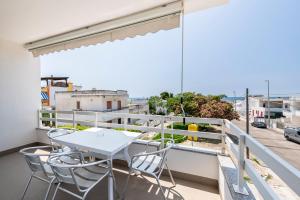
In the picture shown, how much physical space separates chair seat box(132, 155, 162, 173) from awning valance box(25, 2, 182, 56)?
181 centimetres

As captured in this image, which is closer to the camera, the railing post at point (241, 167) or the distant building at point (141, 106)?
the railing post at point (241, 167)

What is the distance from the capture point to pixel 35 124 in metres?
4.15

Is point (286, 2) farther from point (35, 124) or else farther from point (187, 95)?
point (35, 124)

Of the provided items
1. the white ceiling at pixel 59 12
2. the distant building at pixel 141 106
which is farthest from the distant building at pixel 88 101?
the white ceiling at pixel 59 12

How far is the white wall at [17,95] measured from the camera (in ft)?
11.6

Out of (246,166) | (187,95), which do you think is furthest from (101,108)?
(246,166)

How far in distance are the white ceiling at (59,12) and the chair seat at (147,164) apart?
80.8 inches

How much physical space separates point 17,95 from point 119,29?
2.88 metres

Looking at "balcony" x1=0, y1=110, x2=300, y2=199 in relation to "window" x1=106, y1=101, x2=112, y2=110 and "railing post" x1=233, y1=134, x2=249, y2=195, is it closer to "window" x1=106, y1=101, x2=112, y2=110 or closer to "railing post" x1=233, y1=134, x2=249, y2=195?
"railing post" x1=233, y1=134, x2=249, y2=195

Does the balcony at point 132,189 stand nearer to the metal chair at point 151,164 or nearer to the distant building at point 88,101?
the metal chair at point 151,164

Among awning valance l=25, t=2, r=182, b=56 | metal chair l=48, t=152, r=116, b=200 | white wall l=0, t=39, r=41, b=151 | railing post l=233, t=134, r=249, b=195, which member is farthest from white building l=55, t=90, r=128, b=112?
railing post l=233, t=134, r=249, b=195

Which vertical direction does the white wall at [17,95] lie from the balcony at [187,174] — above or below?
above

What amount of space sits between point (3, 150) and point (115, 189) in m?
3.00

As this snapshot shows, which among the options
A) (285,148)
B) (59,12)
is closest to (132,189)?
(59,12)
